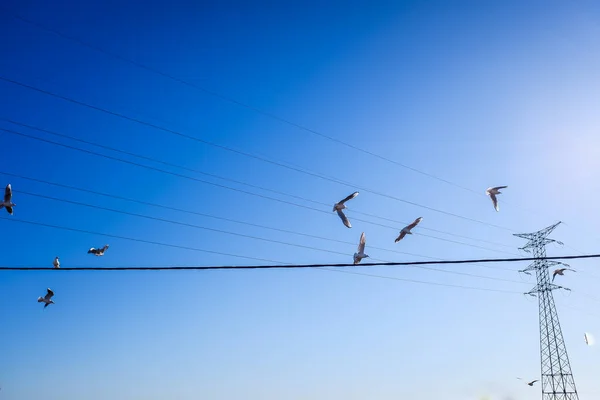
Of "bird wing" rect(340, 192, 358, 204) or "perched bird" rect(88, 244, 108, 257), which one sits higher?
"bird wing" rect(340, 192, 358, 204)

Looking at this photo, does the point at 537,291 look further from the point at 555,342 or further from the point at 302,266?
the point at 302,266

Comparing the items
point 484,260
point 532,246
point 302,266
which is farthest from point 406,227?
point 532,246

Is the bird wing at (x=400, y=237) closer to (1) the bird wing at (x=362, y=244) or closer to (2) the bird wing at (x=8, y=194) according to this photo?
(1) the bird wing at (x=362, y=244)

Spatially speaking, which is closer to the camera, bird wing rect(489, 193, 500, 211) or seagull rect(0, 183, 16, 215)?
seagull rect(0, 183, 16, 215)

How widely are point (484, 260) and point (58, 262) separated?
13436 millimetres

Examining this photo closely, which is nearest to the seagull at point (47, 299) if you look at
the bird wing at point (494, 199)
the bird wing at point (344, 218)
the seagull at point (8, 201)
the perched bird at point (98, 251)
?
the perched bird at point (98, 251)

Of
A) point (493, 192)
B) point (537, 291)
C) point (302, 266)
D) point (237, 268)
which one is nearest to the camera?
point (237, 268)

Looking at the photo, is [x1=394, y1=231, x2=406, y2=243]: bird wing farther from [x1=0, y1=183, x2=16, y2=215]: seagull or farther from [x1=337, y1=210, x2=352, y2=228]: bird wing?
[x1=0, y1=183, x2=16, y2=215]: seagull

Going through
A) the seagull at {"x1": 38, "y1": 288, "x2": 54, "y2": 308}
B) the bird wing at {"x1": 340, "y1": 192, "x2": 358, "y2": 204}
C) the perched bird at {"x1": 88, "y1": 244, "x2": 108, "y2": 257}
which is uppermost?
the bird wing at {"x1": 340, "y1": 192, "x2": 358, "y2": 204}

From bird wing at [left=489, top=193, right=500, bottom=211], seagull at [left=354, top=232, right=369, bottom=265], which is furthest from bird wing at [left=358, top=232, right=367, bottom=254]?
bird wing at [left=489, top=193, right=500, bottom=211]

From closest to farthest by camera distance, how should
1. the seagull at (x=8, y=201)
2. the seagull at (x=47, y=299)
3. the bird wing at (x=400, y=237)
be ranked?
the seagull at (x=8, y=201)
the bird wing at (x=400, y=237)
the seagull at (x=47, y=299)

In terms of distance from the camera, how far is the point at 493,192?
16.6m

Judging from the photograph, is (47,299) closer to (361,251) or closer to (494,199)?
(361,251)

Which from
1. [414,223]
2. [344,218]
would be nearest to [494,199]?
[414,223]
